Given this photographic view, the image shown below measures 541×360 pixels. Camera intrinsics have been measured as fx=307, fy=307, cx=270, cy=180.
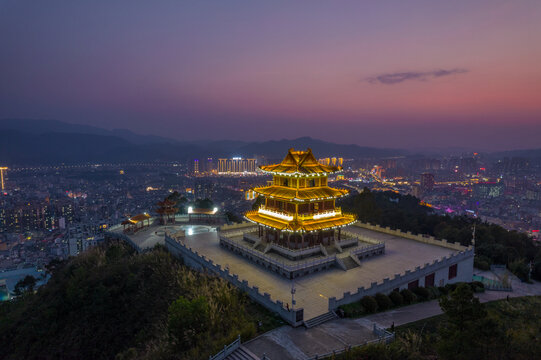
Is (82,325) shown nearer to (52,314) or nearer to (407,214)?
(52,314)

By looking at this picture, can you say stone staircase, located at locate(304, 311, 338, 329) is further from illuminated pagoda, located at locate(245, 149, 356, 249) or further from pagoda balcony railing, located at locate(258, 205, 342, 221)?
pagoda balcony railing, located at locate(258, 205, 342, 221)

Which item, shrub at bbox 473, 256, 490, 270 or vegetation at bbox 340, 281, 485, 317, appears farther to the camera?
shrub at bbox 473, 256, 490, 270

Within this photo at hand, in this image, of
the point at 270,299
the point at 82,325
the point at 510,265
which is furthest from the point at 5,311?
the point at 510,265

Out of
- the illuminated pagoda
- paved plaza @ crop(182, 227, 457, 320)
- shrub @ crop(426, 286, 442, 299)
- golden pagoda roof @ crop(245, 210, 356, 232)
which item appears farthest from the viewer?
the illuminated pagoda

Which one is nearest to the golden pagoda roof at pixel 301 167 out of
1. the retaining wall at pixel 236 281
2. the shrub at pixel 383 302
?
the retaining wall at pixel 236 281

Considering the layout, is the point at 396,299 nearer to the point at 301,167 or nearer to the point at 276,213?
the point at 276,213

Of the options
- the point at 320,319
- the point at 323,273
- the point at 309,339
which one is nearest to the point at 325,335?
the point at 309,339

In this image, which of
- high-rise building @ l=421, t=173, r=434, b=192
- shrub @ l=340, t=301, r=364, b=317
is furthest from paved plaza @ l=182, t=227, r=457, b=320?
high-rise building @ l=421, t=173, r=434, b=192
